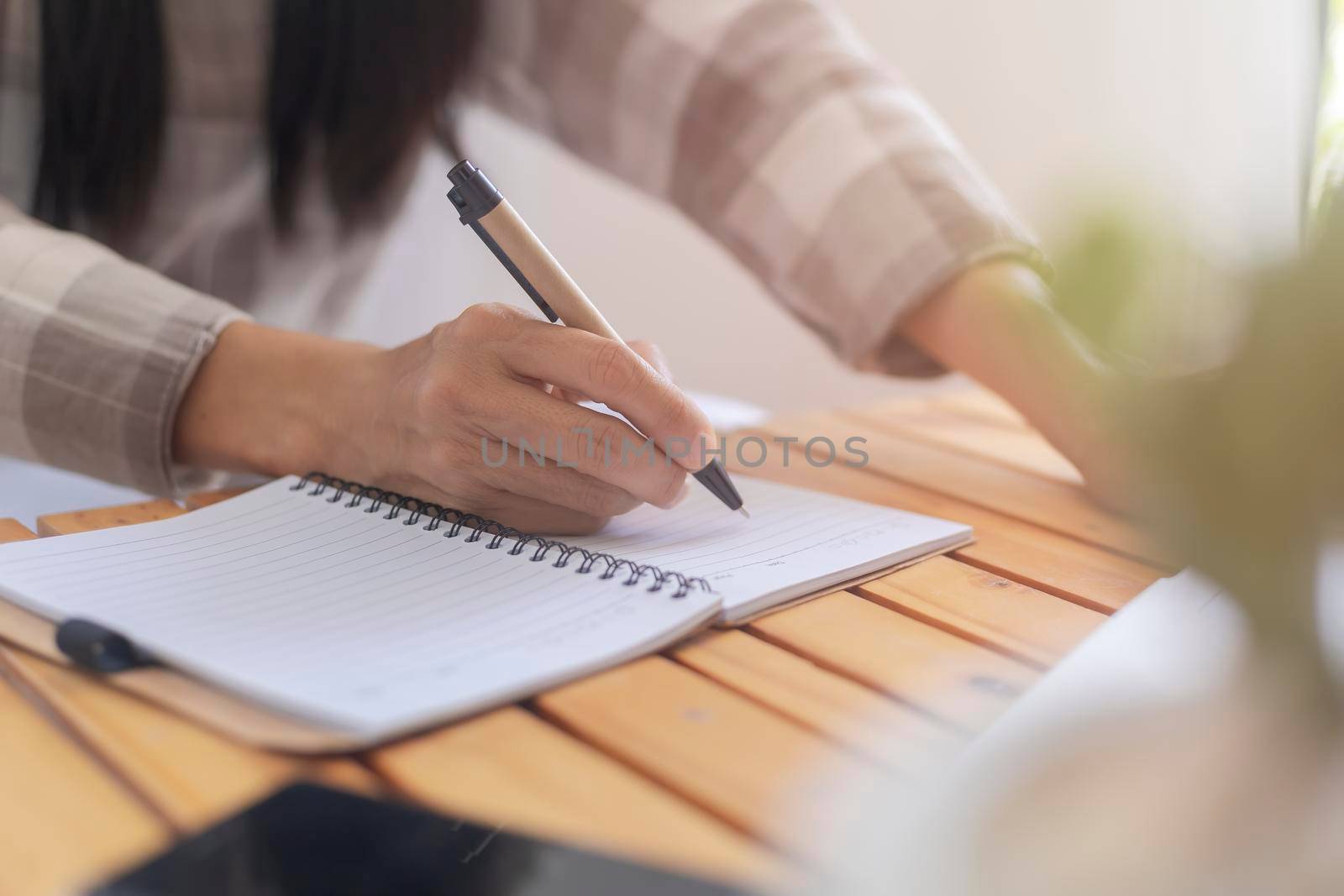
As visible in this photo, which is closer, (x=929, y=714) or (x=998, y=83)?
(x=929, y=714)

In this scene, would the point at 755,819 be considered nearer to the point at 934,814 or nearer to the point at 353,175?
the point at 934,814

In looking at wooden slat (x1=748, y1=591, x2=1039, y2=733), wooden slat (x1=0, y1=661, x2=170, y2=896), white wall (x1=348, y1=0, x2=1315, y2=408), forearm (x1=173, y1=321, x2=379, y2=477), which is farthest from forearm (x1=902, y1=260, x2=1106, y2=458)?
white wall (x1=348, y1=0, x2=1315, y2=408)

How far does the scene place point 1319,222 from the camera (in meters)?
0.15

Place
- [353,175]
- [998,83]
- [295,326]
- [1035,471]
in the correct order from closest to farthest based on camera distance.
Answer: [1035,471] → [353,175] → [295,326] → [998,83]

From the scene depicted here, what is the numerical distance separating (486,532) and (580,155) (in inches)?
26.1

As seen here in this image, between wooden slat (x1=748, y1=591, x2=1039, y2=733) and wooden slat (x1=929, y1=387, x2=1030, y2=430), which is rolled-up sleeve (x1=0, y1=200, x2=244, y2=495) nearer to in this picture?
wooden slat (x1=748, y1=591, x2=1039, y2=733)

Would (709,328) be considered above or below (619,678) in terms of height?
below

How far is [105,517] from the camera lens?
495 mm

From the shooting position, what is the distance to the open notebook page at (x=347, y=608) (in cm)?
30

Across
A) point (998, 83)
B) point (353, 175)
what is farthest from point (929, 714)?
point (998, 83)

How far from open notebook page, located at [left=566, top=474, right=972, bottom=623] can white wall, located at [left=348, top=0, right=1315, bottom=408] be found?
70 cm

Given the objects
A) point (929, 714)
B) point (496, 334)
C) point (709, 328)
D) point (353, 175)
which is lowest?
point (709, 328)

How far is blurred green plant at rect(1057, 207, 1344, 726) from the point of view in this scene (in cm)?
15

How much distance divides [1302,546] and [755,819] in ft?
0.47
